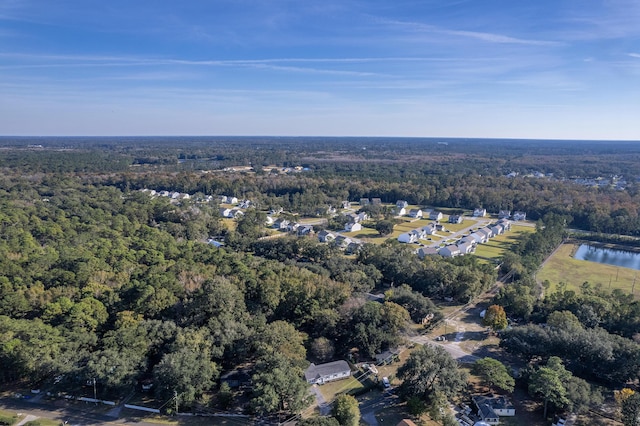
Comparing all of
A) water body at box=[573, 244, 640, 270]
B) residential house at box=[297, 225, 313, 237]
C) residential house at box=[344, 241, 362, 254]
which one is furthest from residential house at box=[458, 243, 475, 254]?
residential house at box=[297, 225, 313, 237]

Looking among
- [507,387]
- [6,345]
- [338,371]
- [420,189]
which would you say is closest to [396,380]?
[338,371]

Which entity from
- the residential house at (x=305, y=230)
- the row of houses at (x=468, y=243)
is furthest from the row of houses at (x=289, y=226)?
the row of houses at (x=468, y=243)

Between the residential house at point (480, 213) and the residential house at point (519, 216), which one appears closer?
the residential house at point (519, 216)

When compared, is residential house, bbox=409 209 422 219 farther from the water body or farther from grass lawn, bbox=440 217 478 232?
the water body

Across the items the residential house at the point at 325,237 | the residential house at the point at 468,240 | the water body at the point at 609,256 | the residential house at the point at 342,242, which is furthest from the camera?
the residential house at the point at 325,237

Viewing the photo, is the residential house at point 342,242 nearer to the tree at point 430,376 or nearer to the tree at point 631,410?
the tree at point 430,376

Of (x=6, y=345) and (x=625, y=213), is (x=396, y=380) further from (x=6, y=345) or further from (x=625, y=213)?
(x=625, y=213)
